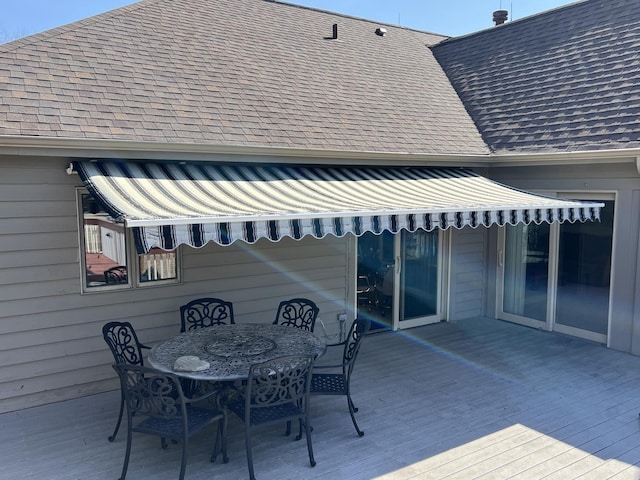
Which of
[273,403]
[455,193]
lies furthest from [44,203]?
[455,193]

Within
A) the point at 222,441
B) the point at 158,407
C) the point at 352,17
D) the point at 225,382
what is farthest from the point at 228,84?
the point at 352,17

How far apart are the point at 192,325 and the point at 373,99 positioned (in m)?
6.55

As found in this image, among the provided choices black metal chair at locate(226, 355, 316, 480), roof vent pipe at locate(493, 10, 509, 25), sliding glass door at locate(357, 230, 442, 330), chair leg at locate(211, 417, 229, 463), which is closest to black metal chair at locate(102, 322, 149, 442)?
chair leg at locate(211, 417, 229, 463)

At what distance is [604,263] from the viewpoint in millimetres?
10133

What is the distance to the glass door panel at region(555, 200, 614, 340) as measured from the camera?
10.1 metres

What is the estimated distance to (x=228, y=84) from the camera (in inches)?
394

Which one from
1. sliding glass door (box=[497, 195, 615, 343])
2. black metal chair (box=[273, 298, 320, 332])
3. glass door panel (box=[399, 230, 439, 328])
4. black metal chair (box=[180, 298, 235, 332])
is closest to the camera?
black metal chair (box=[180, 298, 235, 332])

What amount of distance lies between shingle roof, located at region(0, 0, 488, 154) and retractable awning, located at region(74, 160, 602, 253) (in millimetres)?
533

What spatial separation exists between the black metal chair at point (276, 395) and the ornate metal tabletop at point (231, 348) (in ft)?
1.01

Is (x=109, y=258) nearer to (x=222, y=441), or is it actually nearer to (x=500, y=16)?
(x=222, y=441)

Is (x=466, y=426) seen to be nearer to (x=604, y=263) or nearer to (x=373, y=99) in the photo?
(x=604, y=263)

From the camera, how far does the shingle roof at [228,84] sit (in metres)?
7.87

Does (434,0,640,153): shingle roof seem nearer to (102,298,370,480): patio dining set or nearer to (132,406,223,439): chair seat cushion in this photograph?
Result: (102,298,370,480): patio dining set

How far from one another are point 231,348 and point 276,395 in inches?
47.3
